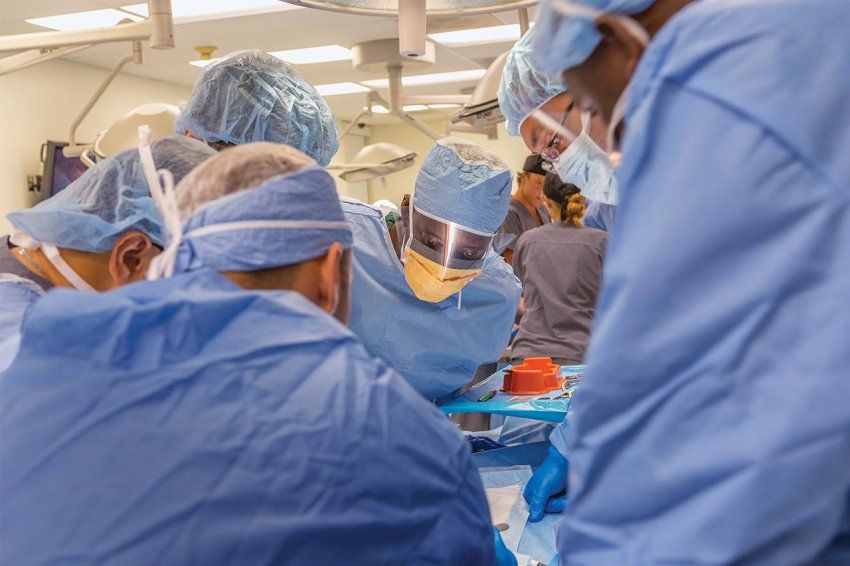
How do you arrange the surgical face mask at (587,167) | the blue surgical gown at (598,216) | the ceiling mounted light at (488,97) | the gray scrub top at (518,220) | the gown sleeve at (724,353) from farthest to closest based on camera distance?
1. the gray scrub top at (518,220)
2. the blue surgical gown at (598,216)
3. the ceiling mounted light at (488,97)
4. the surgical face mask at (587,167)
5. the gown sleeve at (724,353)

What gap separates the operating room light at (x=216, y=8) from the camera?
511 centimetres

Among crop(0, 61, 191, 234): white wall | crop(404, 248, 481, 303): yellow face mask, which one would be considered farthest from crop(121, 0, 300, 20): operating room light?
crop(404, 248, 481, 303): yellow face mask

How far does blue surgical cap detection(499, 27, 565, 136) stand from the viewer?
1.82 metres

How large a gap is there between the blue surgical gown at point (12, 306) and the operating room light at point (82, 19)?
3.86m

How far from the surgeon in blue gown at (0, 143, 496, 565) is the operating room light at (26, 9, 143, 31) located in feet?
15.3

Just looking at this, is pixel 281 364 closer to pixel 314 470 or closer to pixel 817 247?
pixel 314 470

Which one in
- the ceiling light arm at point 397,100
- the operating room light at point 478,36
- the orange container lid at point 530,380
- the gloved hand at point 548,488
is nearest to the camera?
the gloved hand at point 548,488

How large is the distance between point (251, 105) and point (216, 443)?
134 centimetres

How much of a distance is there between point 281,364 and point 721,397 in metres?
0.46

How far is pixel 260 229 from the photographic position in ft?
3.74

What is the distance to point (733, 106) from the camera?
29.6 inches

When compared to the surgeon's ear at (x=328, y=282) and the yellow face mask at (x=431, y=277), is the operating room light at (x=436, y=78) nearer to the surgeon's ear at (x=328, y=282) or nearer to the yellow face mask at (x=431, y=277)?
the yellow face mask at (x=431, y=277)

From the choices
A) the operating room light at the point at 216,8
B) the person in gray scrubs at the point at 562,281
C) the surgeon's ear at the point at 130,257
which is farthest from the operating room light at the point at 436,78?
the surgeon's ear at the point at 130,257

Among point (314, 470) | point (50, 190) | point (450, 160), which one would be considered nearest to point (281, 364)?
point (314, 470)
